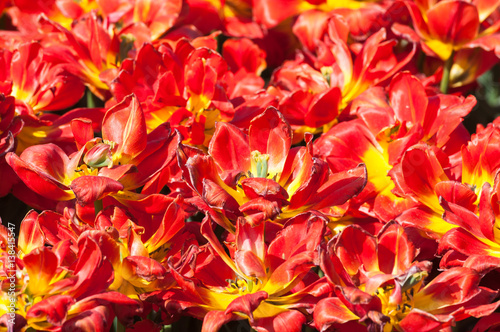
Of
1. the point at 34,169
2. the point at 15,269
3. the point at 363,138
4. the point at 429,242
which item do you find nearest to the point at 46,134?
the point at 34,169

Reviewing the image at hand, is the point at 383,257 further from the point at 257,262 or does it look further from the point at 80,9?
the point at 80,9

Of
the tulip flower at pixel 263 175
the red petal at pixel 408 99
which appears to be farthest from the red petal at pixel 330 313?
the red petal at pixel 408 99

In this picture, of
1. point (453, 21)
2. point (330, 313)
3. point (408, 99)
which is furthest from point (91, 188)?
point (453, 21)

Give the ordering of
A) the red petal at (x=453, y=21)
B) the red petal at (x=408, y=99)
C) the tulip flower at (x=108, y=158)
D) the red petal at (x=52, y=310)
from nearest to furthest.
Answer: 1. the red petal at (x=52, y=310)
2. the tulip flower at (x=108, y=158)
3. the red petal at (x=408, y=99)
4. the red petal at (x=453, y=21)

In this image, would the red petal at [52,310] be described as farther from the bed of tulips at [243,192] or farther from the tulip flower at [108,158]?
the tulip flower at [108,158]

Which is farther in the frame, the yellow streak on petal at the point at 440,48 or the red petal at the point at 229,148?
the yellow streak on petal at the point at 440,48

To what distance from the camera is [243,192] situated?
0.80 m

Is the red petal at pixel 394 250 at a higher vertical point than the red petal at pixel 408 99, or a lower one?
lower

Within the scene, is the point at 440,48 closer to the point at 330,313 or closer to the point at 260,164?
the point at 260,164

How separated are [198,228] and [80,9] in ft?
2.15

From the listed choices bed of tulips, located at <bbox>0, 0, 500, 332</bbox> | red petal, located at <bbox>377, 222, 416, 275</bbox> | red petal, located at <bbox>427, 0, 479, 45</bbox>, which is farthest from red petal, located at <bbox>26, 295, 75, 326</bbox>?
red petal, located at <bbox>427, 0, 479, 45</bbox>

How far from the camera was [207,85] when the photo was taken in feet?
3.16

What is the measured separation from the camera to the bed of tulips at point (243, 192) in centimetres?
70

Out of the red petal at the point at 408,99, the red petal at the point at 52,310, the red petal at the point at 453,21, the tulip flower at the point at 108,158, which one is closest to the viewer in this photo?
the red petal at the point at 52,310
